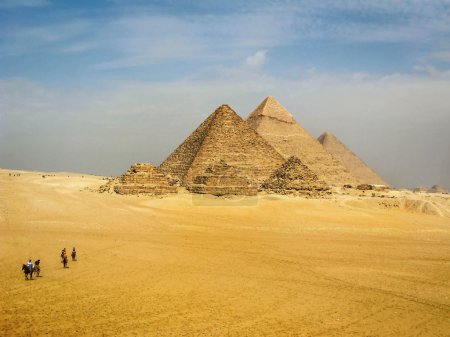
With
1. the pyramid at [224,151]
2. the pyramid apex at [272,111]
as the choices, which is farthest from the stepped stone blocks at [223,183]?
the pyramid apex at [272,111]

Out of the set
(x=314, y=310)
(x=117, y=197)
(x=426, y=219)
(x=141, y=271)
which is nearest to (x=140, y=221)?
(x=117, y=197)

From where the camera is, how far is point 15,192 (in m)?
29.2

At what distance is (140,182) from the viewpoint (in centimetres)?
3256

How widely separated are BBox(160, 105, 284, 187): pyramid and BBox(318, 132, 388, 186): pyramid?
88.5 ft

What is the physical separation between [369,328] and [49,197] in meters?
23.8

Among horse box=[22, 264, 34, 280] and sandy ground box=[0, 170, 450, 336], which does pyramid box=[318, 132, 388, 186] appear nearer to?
sandy ground box=[0, 170, 450, 336]

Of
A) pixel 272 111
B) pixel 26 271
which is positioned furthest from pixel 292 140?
pixel 26 271

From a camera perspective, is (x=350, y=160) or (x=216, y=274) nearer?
(x=216, y=274)

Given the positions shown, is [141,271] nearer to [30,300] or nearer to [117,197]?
[30,300]

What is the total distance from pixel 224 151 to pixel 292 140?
16.0 m

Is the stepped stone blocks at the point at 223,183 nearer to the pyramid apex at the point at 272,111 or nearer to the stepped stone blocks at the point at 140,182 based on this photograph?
the stepped stone blocks at the point at 140,182

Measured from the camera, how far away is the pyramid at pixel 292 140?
5497cm

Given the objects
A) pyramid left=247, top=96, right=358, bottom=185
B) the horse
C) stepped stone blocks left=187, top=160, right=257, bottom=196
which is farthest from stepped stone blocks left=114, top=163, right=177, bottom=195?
pyramid left=247, top=96, right=358, bottom=185

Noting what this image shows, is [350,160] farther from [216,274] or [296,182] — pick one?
[216,274]
